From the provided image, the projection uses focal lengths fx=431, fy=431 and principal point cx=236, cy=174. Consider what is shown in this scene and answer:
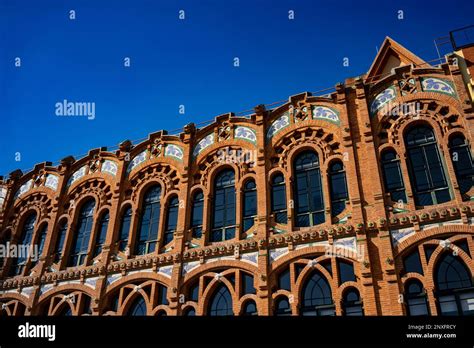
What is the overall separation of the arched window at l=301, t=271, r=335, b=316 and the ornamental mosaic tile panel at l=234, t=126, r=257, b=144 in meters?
6.63

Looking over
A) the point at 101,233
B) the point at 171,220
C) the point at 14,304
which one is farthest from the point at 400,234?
the point at 14,304

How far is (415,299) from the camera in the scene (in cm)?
1373

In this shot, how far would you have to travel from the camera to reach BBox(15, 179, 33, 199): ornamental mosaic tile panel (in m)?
23.9

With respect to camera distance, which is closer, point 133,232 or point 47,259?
point 133,232

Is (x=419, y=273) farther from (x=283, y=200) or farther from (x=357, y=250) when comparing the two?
(x=283, y=200)

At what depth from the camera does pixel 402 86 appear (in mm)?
17312

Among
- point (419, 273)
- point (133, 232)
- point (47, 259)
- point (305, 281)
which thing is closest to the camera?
point (419, 273)

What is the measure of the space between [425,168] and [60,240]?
16.9 meters

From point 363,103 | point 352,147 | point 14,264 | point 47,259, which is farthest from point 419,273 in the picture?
point 14,264

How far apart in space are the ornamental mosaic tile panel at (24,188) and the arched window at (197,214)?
1058cm

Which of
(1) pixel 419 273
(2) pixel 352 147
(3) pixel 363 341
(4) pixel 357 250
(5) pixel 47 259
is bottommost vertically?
(3) pixel 363 341

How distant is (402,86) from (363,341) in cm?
1120

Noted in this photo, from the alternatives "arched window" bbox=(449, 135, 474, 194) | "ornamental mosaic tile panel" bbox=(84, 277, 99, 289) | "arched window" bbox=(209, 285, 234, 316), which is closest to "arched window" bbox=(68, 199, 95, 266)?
"ornamental mosaic tile panel" bbox=(84, 277, 99, 289)

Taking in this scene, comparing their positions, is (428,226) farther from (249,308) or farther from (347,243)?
(249,308)
